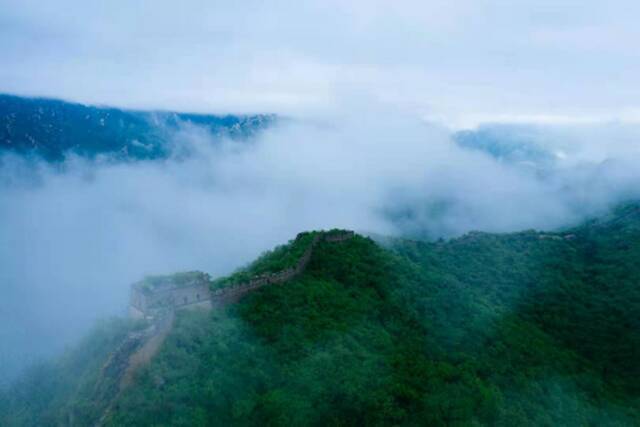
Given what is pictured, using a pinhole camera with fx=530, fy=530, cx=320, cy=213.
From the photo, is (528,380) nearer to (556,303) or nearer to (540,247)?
(556,303)

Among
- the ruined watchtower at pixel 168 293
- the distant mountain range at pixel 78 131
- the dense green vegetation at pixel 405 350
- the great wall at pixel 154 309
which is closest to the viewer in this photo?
the great wall at pixel 154 309

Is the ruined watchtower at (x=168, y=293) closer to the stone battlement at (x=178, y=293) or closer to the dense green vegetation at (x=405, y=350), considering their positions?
the stone battlement at (x=178, y=293)

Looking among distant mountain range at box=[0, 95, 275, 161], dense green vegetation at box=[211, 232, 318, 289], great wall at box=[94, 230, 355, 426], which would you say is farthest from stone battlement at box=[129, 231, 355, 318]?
distant mountain range at box=[0, 95, 275, 161]

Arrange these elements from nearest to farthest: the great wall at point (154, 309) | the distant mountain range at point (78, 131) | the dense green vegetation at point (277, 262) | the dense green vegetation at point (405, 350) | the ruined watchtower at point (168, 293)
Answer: the great wall at point (154, 309)
the dense green vegetation at point (405, 350)
the ruined watchtower at point (168, 293)
the dense green vegetation at point (277, 262)
the distant mountain range at point (78, 131)

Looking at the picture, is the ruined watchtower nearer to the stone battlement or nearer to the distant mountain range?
the stone battlement

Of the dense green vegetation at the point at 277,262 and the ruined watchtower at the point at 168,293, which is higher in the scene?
the ruined watchtower at the point at 168,293

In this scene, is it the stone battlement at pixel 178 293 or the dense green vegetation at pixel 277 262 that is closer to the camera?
the stone battlement at pixel 178 293

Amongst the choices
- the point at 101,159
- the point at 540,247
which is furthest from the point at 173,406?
the point at 101,159

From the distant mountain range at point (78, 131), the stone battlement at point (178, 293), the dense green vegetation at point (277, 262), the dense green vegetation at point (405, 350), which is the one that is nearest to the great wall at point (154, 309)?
the stone battlement at point (178, 293)
